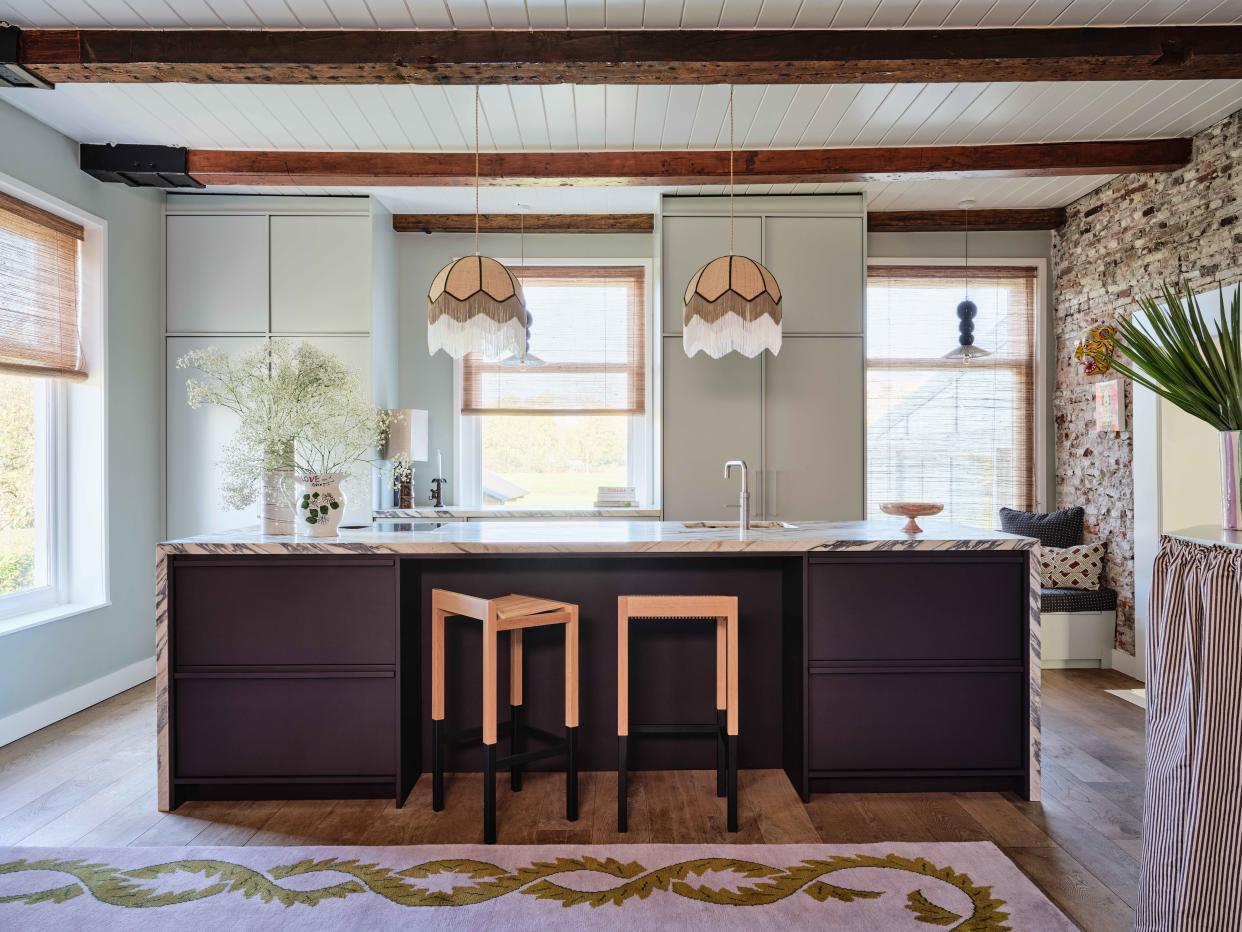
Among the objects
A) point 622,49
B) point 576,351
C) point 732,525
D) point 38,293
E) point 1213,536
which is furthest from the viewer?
point 576,351

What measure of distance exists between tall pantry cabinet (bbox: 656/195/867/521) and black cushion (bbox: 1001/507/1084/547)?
1230 mm

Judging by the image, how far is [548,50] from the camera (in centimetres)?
308

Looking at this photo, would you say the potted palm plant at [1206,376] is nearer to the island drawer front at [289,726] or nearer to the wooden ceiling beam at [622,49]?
the wooden ceiling beam at [622,49]

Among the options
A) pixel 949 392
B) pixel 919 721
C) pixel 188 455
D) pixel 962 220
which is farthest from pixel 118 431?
pixel 962 220

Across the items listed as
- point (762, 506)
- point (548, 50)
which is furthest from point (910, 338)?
point (548, 50)

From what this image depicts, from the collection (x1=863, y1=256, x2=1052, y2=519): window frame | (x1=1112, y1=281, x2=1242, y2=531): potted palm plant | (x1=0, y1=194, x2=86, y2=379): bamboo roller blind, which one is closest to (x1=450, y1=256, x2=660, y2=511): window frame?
(x1=863, y1=256, x2=1052, y2=519): window frame

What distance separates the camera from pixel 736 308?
3.19 meters

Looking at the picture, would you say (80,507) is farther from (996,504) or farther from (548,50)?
(996,504)

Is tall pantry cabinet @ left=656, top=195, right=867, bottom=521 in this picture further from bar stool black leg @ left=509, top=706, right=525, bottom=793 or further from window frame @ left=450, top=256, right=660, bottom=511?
bar stool black leg @ left=509, top=706, right=525, bottom=793

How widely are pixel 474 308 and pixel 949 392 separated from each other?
12.6ft

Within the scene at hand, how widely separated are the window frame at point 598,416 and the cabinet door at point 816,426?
3.03ft

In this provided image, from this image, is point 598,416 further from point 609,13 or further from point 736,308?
point 609,13

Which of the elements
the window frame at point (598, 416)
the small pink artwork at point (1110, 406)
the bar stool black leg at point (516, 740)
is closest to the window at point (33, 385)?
the window frame at point (598, 416)

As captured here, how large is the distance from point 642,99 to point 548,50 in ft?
2.50
